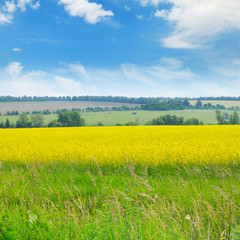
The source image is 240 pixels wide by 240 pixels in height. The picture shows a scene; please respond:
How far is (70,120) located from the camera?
73.8m

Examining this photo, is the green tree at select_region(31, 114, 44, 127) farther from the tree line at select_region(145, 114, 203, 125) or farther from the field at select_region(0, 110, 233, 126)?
the tree line at select_region(145, 114, 203, 125)

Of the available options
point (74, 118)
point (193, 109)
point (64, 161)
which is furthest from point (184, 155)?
point (193, 109)

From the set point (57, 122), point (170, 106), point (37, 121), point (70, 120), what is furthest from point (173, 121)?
point (37, 121)

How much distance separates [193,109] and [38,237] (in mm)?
123723

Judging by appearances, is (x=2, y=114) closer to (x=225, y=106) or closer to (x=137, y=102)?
(x=137, y=102)

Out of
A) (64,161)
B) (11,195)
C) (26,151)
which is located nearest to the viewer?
(11,195)

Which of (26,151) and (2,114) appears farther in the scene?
(2,114)

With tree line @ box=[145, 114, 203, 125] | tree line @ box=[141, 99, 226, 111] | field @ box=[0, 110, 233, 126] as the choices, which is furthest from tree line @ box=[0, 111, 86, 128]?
tree line @ box=[141, 99, 226, 111]

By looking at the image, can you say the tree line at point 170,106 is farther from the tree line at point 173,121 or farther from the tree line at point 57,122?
the tree line at point 57,122

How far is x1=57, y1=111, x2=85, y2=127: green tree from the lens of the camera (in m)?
73.7

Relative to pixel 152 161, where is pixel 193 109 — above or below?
above

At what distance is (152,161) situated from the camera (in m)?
10.4

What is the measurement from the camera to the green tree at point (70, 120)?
2901 inches

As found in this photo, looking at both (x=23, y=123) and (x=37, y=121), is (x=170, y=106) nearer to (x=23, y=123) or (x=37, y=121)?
(x=37, y=121)
